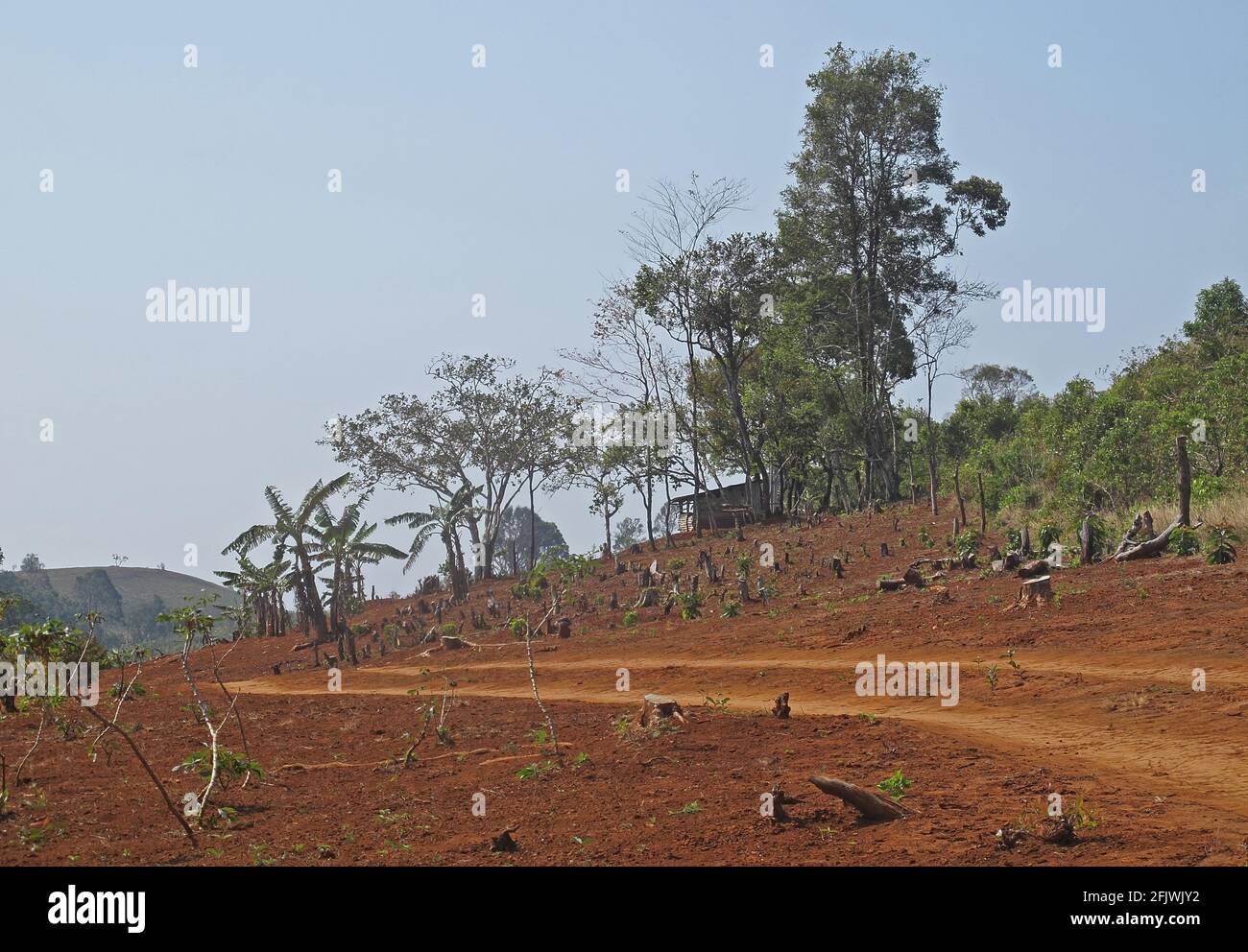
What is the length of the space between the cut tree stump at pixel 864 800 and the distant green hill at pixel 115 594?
3038 inches

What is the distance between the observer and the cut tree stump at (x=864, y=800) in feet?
29.8

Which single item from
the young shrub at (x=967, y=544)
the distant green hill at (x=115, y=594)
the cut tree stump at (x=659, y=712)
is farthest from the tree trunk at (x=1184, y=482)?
the distant green hill at (x=115, y=594)

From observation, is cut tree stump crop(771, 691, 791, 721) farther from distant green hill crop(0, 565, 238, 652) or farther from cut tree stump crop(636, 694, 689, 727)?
distant green hill crop(0, 565, 238, 652)

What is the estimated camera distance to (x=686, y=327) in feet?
150

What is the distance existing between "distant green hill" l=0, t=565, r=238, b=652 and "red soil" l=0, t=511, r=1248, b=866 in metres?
67.2

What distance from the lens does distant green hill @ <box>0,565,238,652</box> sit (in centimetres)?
9238

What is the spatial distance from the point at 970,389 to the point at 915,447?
29.0 metres

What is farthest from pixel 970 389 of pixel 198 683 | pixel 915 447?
pixel 198 683

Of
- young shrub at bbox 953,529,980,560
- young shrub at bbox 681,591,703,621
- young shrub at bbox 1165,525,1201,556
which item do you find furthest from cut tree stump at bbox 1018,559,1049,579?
young shrub at bbox 681,591,703,621

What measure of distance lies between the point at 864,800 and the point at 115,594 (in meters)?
104

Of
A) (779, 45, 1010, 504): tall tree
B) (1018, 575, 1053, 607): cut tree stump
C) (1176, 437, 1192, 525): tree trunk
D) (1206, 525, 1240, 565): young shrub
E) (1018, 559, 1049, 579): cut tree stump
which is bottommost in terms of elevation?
(1018, 575, 1053, 607): cut tree stump

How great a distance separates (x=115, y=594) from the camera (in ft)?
336

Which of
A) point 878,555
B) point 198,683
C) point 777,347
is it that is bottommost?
point 198,683
